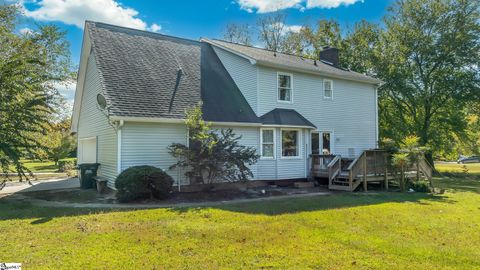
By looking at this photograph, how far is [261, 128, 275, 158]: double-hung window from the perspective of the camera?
14741 millimetres

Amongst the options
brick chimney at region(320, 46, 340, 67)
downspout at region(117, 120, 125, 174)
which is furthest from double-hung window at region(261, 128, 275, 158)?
brick chimney at region(320, 46, 340, 67)

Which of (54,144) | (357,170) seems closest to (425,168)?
(357,170)

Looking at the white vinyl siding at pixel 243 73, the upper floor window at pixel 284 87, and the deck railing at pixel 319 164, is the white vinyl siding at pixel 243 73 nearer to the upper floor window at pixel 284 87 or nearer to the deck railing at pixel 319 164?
the upper floor window at pixel 284 87

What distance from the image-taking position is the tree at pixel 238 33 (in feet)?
115

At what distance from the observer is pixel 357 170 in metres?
13.6

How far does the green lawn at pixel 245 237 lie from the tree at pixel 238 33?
1112 inches

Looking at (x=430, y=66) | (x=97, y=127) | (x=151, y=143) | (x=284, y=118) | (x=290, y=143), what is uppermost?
(x=430, y=66)

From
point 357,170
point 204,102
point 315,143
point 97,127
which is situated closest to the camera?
point 357,170

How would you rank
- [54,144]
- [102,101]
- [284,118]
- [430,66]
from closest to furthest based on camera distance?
[102,101] < [284,118] < [54,144] < [430,66]

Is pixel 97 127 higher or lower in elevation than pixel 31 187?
higher

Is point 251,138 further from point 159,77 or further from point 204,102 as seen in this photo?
point 159,77

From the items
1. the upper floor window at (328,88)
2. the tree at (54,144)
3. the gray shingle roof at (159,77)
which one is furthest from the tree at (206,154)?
the upper floor window at (328,88)

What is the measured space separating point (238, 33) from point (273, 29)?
3.81m

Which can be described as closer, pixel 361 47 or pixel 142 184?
pixel 142 184
